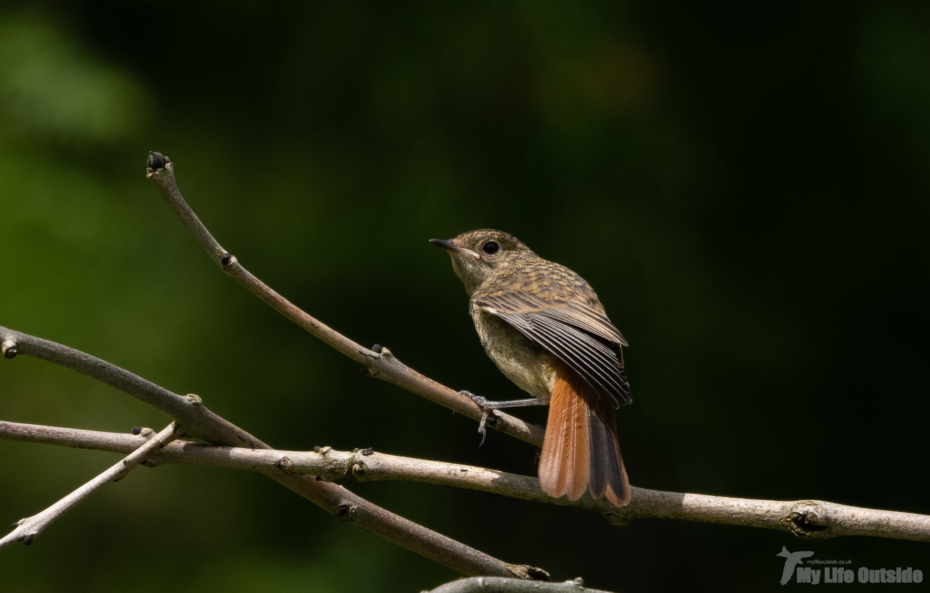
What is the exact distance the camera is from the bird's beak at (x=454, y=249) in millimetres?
3439

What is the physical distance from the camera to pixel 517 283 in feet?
11.1

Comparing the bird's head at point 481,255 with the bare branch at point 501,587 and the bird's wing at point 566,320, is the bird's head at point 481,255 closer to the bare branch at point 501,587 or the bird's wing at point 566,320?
the bird's wing at point 566,320

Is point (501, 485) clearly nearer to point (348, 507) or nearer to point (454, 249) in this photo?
point (348, 507)

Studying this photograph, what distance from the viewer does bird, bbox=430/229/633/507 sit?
6.84 feet

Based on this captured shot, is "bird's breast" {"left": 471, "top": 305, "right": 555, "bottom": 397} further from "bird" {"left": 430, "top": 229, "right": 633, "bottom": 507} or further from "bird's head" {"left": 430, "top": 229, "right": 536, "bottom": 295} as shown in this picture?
"bird's head" {"left": 430, "top": 229, "right": 536, "bottom": 295}

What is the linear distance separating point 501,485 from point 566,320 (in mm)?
1096

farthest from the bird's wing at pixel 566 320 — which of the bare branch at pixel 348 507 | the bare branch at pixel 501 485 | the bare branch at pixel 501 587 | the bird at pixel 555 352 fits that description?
the bare branch at pixel 501 587

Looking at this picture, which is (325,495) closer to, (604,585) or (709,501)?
(709,501)

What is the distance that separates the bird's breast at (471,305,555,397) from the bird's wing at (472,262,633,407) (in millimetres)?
80

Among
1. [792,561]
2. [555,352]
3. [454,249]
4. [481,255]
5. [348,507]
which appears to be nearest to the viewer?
[348,507]

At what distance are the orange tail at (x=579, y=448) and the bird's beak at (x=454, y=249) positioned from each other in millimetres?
1031

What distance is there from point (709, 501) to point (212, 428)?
124cm

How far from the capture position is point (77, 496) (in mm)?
1516

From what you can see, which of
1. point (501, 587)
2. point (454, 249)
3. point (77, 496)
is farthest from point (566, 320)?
point (77, 496)
